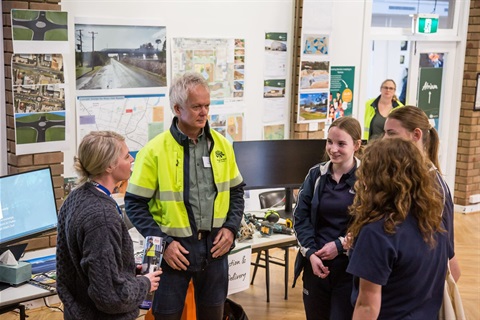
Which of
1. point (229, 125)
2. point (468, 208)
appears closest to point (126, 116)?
point (229, 125)

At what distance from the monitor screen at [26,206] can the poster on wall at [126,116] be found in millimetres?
1408

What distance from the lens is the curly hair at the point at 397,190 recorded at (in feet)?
6.77

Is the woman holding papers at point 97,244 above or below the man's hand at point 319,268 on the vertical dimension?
above

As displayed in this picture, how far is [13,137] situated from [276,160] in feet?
5.94

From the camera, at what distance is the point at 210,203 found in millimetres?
2936

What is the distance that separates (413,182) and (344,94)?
4.68 metres

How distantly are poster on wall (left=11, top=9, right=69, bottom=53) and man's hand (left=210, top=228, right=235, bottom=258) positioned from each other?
205cm

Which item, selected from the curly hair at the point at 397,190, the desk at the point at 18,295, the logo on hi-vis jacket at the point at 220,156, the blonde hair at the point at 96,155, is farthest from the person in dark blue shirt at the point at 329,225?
the desk at the point at 18,295

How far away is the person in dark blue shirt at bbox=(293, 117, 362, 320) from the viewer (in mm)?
2887

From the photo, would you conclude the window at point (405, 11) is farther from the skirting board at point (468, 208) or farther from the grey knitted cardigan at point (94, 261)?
the grey knitted cardigan at point (94, 261)

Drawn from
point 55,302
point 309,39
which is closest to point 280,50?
point 309,39

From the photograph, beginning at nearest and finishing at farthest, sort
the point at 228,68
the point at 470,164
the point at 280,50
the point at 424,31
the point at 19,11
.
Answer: the point at 19,11 → the point at 228,68 → the point at 280,50 → the point at 424,31 → the point at 470,164

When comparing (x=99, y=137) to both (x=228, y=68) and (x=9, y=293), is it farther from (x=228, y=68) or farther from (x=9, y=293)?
(x=228, y=68)

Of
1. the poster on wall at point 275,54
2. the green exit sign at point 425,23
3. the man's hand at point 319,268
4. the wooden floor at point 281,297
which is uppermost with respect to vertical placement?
the green exit sign at point 425,23
